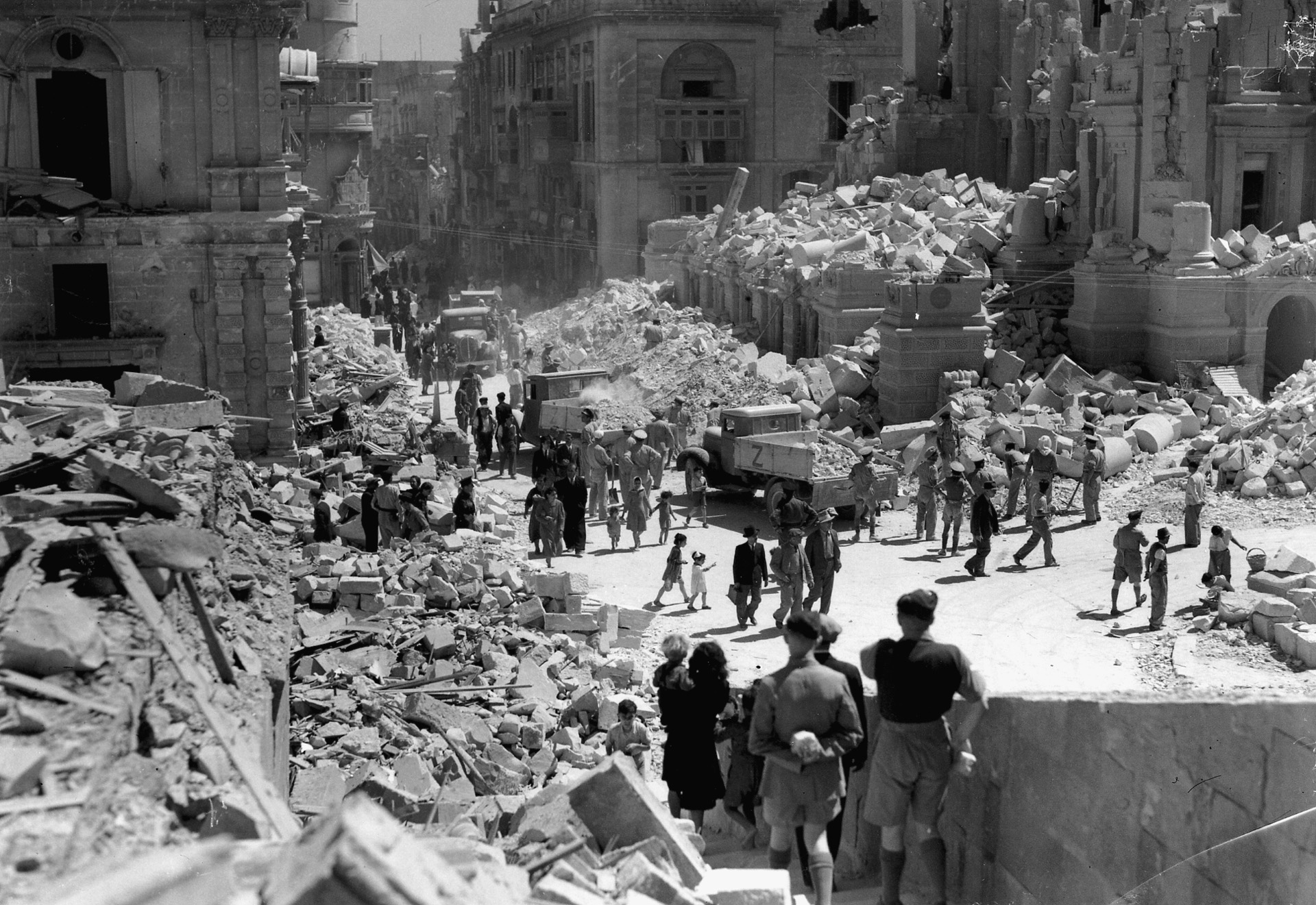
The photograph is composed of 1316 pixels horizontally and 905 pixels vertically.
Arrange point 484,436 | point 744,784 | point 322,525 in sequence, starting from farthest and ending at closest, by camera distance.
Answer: point 484,436 → point 322,525 → point 744,784

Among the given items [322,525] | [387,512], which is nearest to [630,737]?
[387,512]

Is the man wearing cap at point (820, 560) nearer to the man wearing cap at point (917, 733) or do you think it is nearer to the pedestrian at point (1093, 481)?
the pedestrian at point (1093, 481)

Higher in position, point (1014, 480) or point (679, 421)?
point (679, 421)

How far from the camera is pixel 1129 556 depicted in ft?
53.7

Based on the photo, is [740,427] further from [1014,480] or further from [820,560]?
Answer: [820,560]

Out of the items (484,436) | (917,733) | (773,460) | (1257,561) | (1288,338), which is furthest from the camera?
(1288,338)

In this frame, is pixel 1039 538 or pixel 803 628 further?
pixel 1039 538

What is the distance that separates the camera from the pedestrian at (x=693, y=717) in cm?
857

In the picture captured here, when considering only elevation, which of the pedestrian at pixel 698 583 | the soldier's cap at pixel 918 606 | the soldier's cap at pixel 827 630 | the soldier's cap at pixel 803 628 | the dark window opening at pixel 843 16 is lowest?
the pedestrian at pixel 698 583

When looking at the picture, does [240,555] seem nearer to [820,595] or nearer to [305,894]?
[305,894]

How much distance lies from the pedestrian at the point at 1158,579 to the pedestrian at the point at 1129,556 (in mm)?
359

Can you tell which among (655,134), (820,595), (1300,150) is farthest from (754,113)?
(820,595)

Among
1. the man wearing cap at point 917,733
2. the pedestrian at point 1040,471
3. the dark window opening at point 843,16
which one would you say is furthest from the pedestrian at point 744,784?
the dark window opening at point 843,16

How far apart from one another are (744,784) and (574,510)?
1049cm
